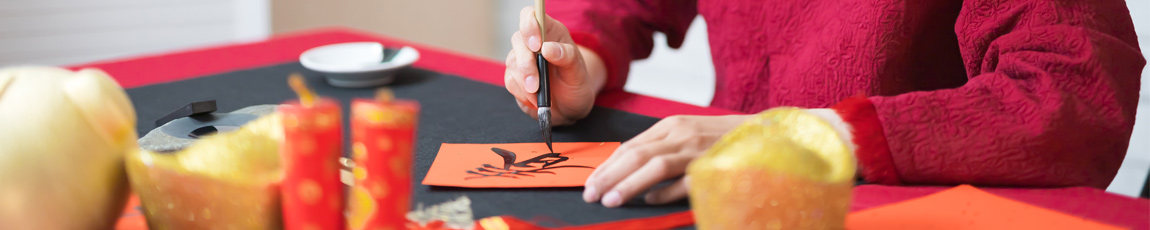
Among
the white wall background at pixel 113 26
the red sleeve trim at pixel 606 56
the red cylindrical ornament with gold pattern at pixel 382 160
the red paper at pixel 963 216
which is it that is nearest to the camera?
the red cylindrical ornament with gold pattern at pixel 382 160

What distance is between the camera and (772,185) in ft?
1.59

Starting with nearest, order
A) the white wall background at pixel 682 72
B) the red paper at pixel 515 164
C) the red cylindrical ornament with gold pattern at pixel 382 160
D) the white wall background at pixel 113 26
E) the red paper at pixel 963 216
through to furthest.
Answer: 1. the red cylindrical ornament with gold pattern at pixel 382 160
2. the red paper at pixel 963 216
3. the red paper at pixel 515 164
4. the white wall background at pixel 113 26
5. the white wall background at pixel 682 72

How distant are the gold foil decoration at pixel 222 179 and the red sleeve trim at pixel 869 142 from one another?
0.48 m

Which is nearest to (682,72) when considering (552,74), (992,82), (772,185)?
(552,74)

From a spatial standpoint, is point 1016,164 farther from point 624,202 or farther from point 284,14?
point 284,14

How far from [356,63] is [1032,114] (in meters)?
0.88

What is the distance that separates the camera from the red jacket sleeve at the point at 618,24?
1135 mm

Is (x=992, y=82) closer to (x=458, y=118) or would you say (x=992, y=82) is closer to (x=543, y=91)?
(x=543, y=91)

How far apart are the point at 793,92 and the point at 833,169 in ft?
1.93

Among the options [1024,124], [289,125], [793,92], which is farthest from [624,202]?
[793,92]

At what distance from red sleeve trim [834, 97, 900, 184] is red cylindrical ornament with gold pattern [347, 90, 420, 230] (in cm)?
42

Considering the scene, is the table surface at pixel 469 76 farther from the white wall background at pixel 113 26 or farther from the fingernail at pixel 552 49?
the white wall background at pixel 113 26

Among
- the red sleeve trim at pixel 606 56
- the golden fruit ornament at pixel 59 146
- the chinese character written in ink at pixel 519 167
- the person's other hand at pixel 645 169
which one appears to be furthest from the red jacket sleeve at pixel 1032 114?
the golden fruit ornament at pixel 59 146

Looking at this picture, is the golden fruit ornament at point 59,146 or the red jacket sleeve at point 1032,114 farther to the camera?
the red jacket sleeve at point 1032,114
